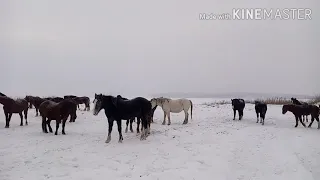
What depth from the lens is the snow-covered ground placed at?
10273mm

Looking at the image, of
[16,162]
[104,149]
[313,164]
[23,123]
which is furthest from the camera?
[23,123]

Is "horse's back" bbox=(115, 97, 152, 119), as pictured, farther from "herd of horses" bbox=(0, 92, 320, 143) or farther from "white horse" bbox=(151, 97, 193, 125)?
"white horse" bbox=(151, 97, 193, 125)

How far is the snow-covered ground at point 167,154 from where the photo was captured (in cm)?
1027

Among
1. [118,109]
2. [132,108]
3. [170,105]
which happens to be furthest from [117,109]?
[170,105]

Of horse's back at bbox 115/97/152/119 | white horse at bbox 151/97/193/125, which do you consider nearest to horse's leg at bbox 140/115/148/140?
horse's back at bbox 115/97/152/119

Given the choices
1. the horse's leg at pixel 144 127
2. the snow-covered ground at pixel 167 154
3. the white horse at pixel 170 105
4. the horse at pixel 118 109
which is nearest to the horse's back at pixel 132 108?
the horse at pixel 118 109

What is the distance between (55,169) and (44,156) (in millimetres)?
1717

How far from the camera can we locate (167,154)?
478 inches

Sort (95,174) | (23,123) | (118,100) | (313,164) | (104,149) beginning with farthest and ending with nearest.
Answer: (23,123), (118,100), (104,149), (313,164), (95,174)

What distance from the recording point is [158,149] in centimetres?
1277

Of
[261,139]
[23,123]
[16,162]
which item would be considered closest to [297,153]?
[261,139]

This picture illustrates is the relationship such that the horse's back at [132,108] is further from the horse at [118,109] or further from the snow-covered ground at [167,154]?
the snow-covered ground at [167,154]

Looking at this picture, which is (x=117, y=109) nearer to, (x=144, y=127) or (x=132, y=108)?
(x=132, y=108)

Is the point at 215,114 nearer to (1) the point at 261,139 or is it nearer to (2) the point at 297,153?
(1) the point at 261,139
